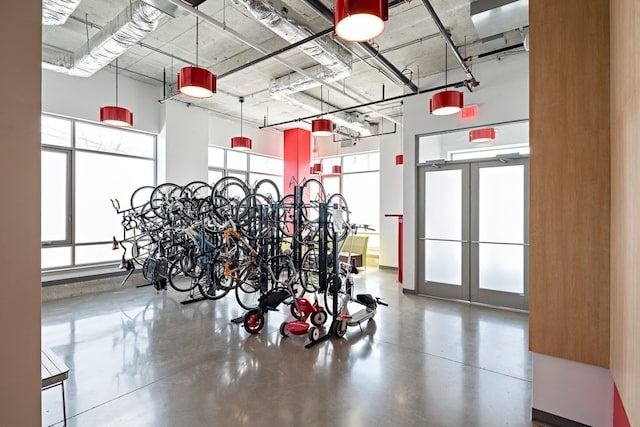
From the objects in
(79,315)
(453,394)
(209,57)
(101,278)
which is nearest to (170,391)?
(453,394)

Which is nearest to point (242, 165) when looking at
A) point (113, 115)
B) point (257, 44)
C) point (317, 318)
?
point (113, 115)

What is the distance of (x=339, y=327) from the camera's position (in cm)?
389

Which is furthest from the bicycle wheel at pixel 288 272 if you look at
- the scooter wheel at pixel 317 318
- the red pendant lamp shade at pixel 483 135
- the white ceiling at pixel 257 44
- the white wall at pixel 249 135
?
the white wall at pixel 249 135

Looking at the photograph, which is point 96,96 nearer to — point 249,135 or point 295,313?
point 249,135

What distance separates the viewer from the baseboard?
7.24 feet

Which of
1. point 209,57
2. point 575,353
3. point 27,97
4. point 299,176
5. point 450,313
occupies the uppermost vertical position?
point 209,57

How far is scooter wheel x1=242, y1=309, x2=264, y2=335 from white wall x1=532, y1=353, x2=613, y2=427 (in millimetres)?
2853

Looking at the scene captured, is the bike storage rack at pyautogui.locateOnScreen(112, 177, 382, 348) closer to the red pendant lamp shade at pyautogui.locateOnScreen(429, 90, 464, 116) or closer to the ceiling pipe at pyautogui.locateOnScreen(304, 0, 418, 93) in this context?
the red pendant lamp shade at pyautogui.locateOnScreen(429, 90, 464, 116)

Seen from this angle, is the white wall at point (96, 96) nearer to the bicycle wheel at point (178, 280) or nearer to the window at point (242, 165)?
the window at point (242, 165)

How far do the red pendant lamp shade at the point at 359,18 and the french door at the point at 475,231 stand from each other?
3768 millimetres

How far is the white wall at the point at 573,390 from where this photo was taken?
2.12 meters

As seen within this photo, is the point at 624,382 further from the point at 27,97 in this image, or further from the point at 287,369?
the point at 27,97

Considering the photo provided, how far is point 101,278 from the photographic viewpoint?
616 cm

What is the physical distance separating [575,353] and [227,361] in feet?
9.53
